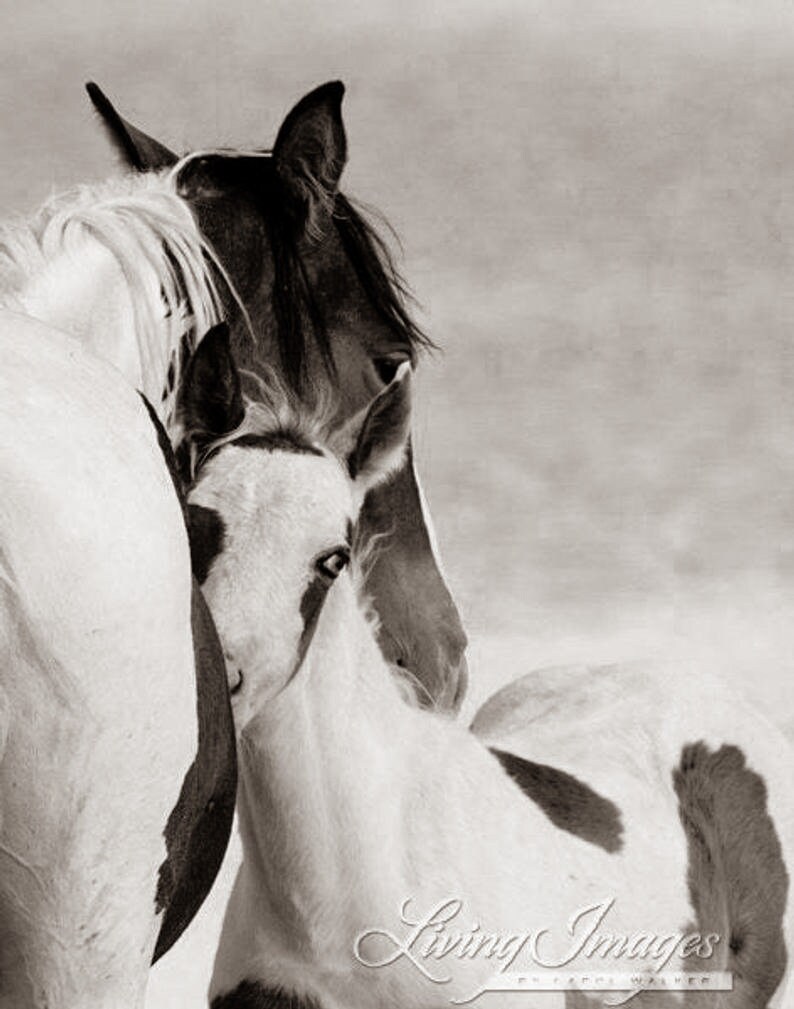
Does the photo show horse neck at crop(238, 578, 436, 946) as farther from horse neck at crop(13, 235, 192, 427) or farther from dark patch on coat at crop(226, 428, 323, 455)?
horse neck at crop(13, 235, 192, 427)

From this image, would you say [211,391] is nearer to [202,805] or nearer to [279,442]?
[279,442]

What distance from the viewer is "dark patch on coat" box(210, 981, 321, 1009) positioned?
6.62ft

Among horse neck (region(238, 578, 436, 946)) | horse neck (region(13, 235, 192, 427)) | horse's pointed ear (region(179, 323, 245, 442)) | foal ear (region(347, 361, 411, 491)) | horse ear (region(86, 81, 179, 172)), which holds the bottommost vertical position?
horse neck (region(238, 578, 436, 946))

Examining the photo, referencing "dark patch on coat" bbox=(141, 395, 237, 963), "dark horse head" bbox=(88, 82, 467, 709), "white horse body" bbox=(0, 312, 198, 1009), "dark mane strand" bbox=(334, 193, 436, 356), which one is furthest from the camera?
"dark mane strand" bbox=(334, 193, 436, 356)

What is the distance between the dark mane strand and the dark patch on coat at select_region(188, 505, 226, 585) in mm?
588

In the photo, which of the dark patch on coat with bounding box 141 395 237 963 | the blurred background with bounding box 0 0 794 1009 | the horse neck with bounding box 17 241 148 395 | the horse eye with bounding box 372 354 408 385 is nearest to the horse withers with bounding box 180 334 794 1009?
the horse neck with bounding box 17 241 148 395

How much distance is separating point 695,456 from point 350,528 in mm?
3836

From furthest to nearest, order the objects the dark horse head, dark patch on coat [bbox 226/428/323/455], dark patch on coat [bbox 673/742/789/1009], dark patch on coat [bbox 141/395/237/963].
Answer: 1. dark patch on coat [bbox 673/742/789/1009]
2. the dark horse head
3. dark patch on coat [bbox 226/428/323/455]
4. dark patch on coat [bbox 141/395/237/963]

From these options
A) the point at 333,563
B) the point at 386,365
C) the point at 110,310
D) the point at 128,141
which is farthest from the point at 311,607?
the point at 128,141

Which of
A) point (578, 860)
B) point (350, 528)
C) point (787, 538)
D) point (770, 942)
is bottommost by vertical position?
point (787, 538)

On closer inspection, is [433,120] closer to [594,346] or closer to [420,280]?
[420,280]

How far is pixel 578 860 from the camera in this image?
2.26m

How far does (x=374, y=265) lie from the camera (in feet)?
7.72

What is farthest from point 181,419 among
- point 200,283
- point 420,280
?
point 420,280
